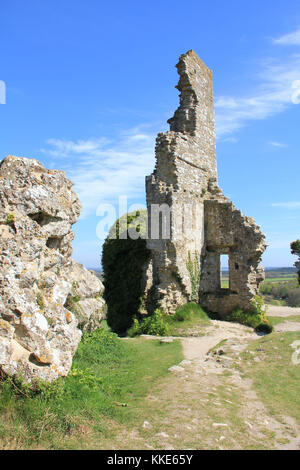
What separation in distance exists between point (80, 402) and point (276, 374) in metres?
4.31

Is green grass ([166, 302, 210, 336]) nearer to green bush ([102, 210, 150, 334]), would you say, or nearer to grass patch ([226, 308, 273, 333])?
grass patch ([226, 308, 273, 333])

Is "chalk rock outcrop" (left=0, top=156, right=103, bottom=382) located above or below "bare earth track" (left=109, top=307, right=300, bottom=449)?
above

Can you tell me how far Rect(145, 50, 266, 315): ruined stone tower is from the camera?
1296 cm

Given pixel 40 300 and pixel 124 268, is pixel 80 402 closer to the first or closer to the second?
pixel 40 300

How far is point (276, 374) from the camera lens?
7.29 metres

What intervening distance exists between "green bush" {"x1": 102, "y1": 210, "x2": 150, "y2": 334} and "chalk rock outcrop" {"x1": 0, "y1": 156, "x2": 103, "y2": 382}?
739 centimetres

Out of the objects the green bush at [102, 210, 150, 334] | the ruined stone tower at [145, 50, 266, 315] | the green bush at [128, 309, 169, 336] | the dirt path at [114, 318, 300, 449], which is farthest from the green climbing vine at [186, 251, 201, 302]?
the dirt path at [114, 318, 300, 449]

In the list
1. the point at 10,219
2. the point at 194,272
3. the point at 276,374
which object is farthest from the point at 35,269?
the point at 194,272

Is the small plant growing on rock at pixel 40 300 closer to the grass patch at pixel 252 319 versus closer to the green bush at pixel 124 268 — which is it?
the green bush at pixel 124 268

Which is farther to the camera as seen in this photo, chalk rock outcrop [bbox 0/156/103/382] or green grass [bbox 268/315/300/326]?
green grass [bbox 268/315/300/326]

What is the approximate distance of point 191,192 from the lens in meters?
14.2
